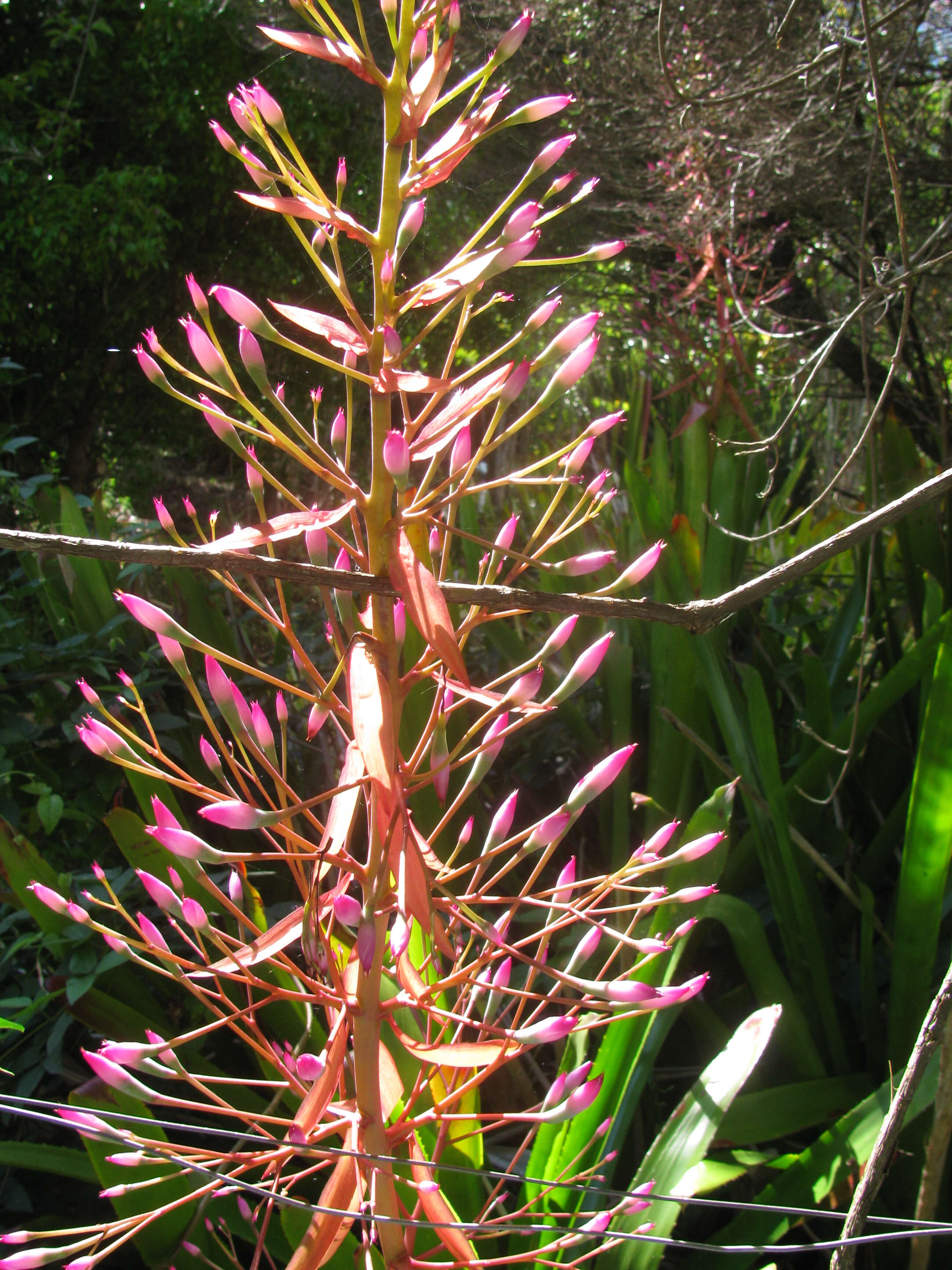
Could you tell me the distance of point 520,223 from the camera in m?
0.45

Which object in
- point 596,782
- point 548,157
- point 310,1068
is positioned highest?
point 548,157

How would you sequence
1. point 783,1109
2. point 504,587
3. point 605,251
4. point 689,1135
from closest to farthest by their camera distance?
point 504,587, point 605,251, point 689,1135, point 783,1109

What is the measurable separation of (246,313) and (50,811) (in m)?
0.76

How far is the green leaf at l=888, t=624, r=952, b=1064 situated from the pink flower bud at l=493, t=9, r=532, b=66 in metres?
0.75

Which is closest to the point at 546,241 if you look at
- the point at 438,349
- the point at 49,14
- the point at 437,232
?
the point at 437,232

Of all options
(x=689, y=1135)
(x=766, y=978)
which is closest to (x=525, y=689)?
(x=689, y=1135)

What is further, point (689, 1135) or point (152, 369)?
point (689, 1135)

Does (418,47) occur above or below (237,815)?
above

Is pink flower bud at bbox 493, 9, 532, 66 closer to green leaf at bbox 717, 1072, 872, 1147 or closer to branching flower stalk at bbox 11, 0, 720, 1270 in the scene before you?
branching flower stalk at bbox 11, 0, 720, 1270

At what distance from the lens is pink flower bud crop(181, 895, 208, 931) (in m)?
0.50

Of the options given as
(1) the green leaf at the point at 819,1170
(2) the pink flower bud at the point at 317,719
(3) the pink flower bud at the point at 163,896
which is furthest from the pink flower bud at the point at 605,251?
(1) the green leaf at the point at 819,1170

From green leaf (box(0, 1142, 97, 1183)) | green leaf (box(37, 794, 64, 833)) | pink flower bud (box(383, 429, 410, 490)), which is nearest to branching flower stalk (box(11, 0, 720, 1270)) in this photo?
pink flower bud (box(383, 429, 410, 490))

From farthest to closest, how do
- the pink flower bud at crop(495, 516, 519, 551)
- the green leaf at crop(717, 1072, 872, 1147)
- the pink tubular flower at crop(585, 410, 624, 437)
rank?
the green leaf at crop(717, 1072, 872, 1147), the pink flower bud at crop(495, 516, 519, 551), the pink tubular flower at crop(585, 410, 624, 437)

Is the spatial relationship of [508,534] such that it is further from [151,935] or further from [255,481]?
[151,935]
